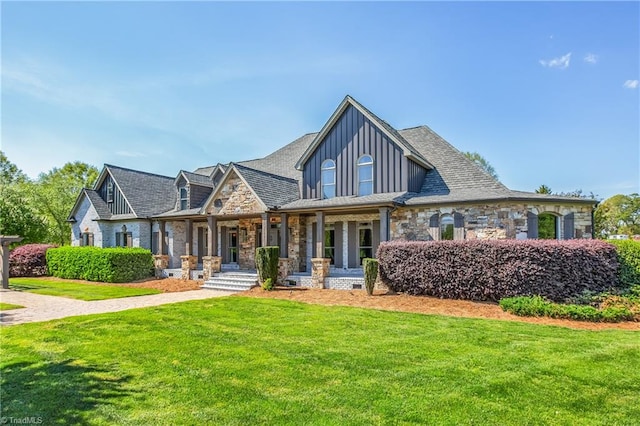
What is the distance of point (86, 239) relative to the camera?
2603cm

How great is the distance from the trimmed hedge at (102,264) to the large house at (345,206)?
3.48ft

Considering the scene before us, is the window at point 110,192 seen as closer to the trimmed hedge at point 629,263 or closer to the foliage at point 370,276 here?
the foliage at point 370,276

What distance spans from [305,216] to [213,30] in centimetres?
939

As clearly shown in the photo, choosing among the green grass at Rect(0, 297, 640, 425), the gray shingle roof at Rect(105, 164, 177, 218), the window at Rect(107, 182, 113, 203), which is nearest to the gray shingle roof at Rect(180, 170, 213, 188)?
the gray shingle roof at Rect(105, 164, 177, 218)

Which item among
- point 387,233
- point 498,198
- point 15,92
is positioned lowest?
point 387,233

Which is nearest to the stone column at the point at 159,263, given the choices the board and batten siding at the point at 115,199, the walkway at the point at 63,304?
the board and batten siding at the point at 115,199

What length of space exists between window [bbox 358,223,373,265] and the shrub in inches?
786

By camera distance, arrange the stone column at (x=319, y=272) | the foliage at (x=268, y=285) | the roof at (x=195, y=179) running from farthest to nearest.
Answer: the roof at (x=195, y=179), the stone column at (x=319, y=272), the foliage at (x=268, y=285)

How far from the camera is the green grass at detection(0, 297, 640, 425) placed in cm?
424

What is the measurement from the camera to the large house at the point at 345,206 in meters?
14.3

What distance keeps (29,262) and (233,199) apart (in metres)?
15.1

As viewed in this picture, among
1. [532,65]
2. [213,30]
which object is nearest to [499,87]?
[532,65]

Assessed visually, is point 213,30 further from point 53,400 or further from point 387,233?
point 53,400

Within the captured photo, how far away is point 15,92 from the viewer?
9812mm
